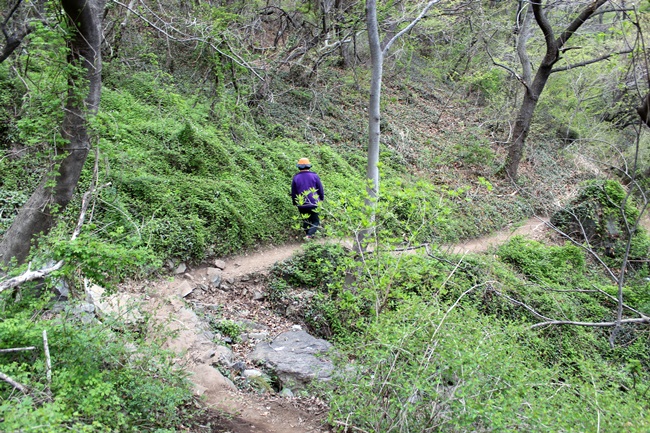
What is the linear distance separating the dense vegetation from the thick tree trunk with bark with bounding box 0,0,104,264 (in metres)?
0.14

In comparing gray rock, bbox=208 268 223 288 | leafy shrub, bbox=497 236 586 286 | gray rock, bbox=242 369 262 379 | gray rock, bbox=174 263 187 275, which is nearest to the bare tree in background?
leafy shrub, bbox=497 236 586 286

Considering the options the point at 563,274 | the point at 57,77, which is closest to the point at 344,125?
the point at 563,274

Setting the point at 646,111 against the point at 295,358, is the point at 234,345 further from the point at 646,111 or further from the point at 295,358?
the point at 646,111

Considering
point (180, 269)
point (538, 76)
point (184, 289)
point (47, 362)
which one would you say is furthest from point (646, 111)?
point (538, 76)

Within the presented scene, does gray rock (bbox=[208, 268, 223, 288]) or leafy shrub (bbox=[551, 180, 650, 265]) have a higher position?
gray rock (bbox=[208, 268, 223, 288])

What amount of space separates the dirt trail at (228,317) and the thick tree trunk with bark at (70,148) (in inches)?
56.9

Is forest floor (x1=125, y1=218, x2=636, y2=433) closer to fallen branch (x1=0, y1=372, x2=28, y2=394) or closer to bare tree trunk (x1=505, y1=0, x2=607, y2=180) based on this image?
fallen branch (x1=0, y1=372, x2=28, y2=394)

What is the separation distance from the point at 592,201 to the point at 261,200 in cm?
1077

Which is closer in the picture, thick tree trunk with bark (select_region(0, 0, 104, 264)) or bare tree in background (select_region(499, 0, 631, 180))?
thick tree trunk with bark (select_region(0, 0, 104, 264))

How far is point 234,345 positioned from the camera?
665 cm

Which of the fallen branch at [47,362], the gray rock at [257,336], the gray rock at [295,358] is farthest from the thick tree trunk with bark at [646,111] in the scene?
the gray rock at [257,336]

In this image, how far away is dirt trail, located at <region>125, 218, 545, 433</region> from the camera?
489cm

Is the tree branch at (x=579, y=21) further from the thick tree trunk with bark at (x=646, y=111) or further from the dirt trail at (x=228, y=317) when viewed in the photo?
the thick tree trunk with bark at (x=646, y=111)

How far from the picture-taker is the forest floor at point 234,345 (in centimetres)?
482
